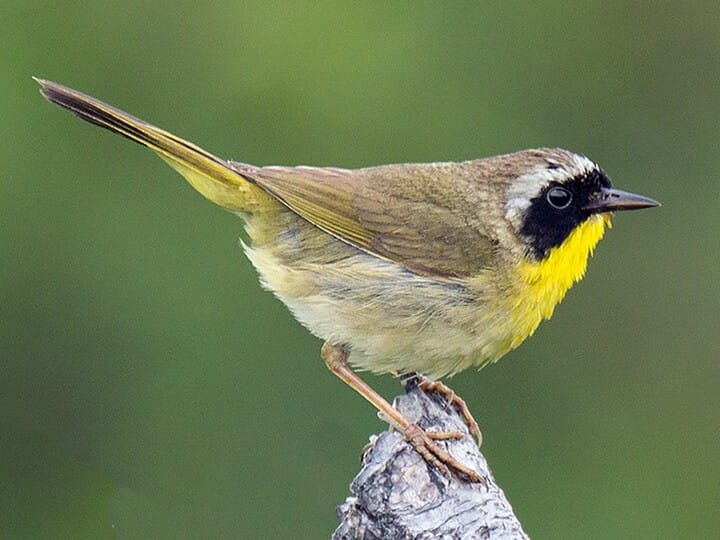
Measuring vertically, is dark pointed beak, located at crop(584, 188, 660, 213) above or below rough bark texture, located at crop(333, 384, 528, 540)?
above

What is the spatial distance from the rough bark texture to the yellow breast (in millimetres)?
1126

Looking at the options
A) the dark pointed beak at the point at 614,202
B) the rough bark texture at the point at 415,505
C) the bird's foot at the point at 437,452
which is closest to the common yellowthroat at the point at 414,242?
the dark pointed beak at the point at 614,202

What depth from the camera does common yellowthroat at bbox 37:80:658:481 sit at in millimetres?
5875

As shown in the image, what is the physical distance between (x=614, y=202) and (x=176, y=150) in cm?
169

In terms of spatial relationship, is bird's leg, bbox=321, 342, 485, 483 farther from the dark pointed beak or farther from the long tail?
the dark pointed beak

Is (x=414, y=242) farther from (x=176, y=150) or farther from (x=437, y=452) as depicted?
(x=437, y=452)

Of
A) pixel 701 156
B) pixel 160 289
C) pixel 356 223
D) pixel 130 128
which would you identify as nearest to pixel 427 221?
pixel 356 223

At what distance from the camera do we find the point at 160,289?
7.27 metres

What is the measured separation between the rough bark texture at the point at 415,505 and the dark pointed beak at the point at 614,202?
1460 mm

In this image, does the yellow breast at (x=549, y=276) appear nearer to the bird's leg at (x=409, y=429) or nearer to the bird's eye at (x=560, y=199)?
the bird's eye at (x=560, y=199)

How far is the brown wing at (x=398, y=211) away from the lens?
604 cm

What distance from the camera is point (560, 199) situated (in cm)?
598

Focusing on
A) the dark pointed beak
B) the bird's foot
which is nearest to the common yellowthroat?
the dark pointed beak

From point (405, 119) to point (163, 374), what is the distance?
5.48 ft
